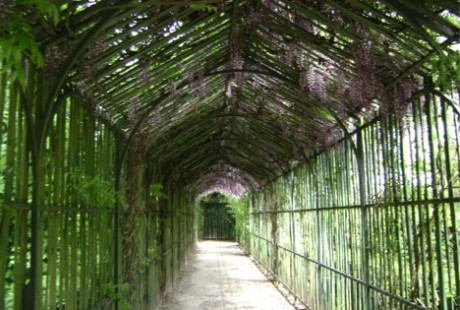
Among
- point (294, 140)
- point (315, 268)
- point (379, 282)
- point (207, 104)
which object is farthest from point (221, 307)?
point (379, 282)

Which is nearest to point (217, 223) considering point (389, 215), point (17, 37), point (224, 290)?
point (224, 290)

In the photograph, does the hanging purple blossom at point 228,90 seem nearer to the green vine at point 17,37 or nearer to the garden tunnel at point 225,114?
the garden tunnel at point 225,114

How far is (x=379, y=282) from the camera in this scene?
174 inches

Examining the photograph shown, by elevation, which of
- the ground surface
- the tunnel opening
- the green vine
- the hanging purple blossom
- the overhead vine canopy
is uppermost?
the hanging purple blossom

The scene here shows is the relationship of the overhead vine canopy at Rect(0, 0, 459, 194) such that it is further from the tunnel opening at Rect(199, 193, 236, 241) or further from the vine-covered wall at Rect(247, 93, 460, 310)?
the tunnel opening at Rect(199, 193, 236, 241)

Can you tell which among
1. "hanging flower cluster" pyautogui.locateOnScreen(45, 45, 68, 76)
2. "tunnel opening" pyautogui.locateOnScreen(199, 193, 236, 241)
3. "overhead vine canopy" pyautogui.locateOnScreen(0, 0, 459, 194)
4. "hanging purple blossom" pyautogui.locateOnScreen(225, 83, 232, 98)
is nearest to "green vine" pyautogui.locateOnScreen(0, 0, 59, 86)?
"overhead vine canopy" pyautogui.locateOnScreen(0, 0, 459, 194)

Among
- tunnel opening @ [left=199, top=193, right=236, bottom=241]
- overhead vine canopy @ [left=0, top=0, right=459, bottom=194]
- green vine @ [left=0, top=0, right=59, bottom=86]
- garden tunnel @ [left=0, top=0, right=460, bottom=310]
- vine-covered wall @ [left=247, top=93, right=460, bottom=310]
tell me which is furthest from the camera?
tunnel opening @ [left=199, top=193, right=236, bottom=241]

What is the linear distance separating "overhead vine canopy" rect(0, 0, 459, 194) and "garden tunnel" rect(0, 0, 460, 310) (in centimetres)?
2

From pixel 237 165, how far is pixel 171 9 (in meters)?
10.2

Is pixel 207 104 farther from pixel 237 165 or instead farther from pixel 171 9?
pixel 237 165

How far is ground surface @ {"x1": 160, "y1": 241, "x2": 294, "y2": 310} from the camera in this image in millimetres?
8566

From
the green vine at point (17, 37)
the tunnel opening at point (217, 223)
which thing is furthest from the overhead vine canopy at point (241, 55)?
the tunnel opening at point (217, 223)

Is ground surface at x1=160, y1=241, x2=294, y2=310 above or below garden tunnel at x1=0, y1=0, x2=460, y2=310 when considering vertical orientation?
below

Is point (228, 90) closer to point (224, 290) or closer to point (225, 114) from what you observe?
point (225, 114)
